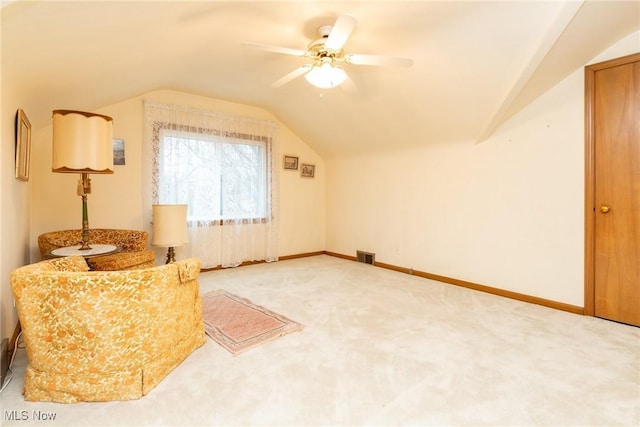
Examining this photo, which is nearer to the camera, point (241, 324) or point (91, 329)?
point (91, 329)

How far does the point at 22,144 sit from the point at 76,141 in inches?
18.8

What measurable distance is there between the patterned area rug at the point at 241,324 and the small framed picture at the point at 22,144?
1.74 metres

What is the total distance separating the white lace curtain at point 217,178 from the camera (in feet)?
12.8

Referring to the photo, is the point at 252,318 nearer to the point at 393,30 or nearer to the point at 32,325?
the point at 32,325

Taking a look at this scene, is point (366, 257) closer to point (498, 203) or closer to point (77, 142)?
point (498, 203)

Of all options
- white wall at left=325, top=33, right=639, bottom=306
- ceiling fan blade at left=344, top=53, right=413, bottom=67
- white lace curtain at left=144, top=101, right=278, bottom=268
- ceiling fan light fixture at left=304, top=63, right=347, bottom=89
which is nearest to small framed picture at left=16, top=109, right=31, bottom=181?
white lace curtain at left=144, top=101, right=278, bottom=268

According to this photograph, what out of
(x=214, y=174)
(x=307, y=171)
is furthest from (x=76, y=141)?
(x=307, y=171)

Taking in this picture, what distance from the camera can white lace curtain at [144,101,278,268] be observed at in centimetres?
389

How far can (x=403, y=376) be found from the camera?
5.94ft

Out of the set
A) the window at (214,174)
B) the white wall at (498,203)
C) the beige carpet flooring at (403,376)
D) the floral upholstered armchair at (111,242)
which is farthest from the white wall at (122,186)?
the beige carpet flooring at (403,376)

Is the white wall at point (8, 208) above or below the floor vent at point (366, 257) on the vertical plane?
above

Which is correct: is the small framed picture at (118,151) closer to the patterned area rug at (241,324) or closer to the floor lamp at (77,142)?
the floor lamp at (77,142)

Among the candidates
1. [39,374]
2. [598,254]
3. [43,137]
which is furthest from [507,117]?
[43,137]

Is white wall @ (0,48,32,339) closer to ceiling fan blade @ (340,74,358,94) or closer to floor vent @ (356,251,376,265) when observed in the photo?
ceiling fan blade @ (340,74,358,94)
